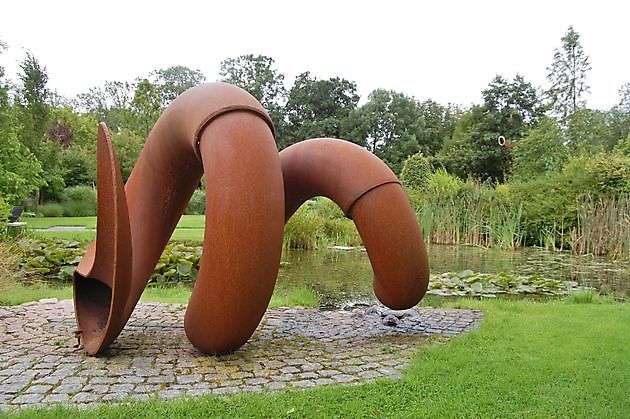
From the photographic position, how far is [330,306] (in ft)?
26.5

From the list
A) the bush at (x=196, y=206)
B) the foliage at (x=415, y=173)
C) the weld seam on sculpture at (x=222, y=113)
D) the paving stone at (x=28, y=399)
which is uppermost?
the foliage at (x=415, y=173)

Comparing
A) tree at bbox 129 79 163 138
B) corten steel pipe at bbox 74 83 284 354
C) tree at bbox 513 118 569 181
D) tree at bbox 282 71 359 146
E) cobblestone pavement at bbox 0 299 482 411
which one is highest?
tree at bbox 282 71 359 146

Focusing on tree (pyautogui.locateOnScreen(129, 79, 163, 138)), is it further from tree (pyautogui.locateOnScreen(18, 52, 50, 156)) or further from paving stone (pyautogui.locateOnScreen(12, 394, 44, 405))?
paving stone (pyautogui.locateOnScreen(12, 394, 44, 405))

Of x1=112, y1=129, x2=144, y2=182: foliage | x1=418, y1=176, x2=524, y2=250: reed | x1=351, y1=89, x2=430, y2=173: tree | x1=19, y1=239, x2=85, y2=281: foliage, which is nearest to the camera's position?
x1=19, y1=239, x2=85, y2=281: foliage

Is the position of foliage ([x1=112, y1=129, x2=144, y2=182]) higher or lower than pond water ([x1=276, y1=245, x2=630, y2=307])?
higher

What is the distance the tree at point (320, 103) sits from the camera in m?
41.8

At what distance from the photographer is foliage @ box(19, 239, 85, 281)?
10859 mm

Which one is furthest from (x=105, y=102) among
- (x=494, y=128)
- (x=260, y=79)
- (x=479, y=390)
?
(x=479, y=390)

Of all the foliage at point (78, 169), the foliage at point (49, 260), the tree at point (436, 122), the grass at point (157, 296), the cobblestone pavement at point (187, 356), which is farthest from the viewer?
the tree at point (436, 122)

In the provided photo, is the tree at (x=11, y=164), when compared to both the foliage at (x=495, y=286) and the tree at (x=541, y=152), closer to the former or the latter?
the foliage at (x=495, y=286)

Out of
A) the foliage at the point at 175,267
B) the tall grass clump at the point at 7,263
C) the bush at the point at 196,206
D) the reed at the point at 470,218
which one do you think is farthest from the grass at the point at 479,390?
the bush at the point at 196,206

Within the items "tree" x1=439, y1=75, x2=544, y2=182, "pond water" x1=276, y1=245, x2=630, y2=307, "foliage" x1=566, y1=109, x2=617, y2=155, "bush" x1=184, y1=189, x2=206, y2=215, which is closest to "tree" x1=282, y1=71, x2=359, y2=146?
"tree" x1=439, y1=75, x2=544, y2=182

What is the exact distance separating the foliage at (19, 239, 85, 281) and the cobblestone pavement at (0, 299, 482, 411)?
428cm

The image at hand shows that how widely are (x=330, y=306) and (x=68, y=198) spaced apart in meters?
22.4
